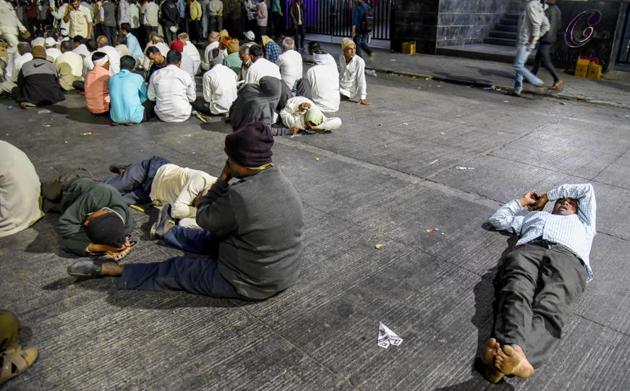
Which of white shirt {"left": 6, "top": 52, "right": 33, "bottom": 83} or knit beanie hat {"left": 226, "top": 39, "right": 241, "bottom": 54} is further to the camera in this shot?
knit beanie hat {"left": 226, "top": 39, "right": 241, "bottom": 54}

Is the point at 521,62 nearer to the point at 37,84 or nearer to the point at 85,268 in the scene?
the point at 85,268

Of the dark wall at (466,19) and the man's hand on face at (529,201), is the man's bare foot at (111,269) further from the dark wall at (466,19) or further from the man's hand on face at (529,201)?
the dark wall at (466,19)

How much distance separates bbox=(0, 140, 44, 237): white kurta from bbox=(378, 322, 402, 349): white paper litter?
325 centimetres

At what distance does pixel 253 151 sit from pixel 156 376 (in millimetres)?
1394

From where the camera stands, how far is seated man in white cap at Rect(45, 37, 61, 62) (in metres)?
10.8

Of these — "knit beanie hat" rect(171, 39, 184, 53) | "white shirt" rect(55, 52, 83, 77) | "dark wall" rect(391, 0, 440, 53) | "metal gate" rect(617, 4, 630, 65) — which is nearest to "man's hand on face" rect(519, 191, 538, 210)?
"knit beanie hat" rect(171, 39, 184, 53)

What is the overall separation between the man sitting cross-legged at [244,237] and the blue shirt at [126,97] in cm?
477

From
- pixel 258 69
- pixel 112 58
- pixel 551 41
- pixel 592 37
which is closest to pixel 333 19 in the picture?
pixel 592 37

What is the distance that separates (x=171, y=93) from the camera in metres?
7.79

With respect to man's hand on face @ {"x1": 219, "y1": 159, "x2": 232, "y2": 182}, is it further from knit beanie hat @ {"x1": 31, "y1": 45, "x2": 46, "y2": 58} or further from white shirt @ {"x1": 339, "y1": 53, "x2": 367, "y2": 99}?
knit beanie hat @ {"x1": 31, "y1": 45, "x2": 46, "y2": 58}

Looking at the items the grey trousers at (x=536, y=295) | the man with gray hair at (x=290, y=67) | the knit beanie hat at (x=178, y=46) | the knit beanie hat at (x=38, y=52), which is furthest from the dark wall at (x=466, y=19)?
the grey trousers at (x=536, y=295)

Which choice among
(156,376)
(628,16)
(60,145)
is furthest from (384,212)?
(628,16)

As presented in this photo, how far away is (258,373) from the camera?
9.09ft

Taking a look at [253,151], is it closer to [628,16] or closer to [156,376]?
[156,376]
